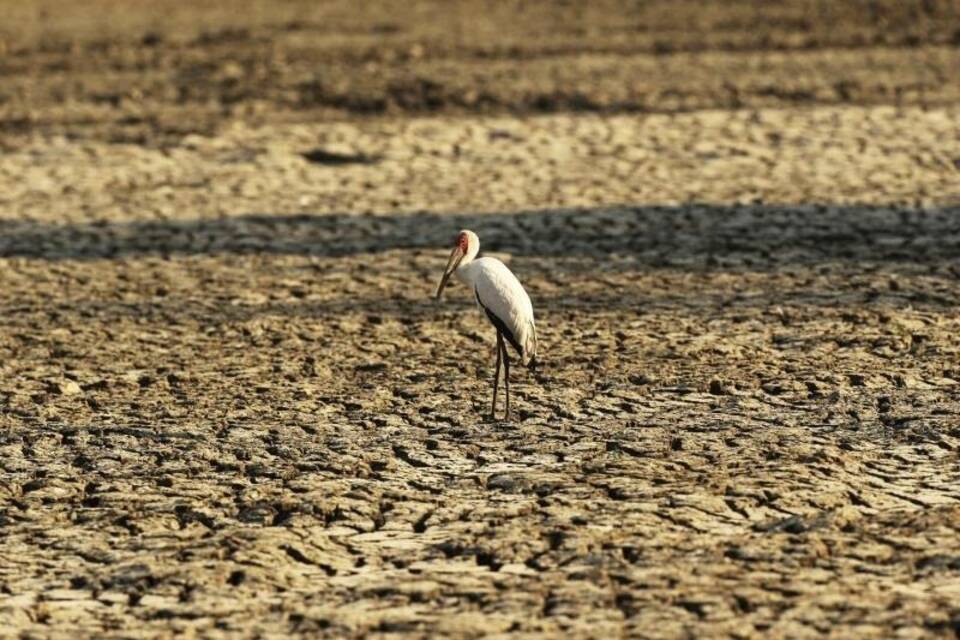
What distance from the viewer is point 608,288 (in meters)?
8.51

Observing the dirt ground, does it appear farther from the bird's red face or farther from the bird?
the bird's red face

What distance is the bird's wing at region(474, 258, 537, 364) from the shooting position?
21.4ft

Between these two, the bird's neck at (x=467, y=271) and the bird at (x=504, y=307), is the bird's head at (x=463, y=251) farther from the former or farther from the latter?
the bird at (x=504, y=307)

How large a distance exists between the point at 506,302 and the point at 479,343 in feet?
3.96

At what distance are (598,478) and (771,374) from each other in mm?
1429

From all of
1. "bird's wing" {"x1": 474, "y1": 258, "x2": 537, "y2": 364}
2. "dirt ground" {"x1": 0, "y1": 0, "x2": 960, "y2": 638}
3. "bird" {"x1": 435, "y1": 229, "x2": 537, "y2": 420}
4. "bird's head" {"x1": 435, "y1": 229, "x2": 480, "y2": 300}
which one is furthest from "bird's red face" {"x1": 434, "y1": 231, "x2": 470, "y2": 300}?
"dirt ground" {"x1": 0, "y1": 0, "x2": 960, "y2": 638}

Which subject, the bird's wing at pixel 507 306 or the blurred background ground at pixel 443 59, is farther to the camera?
the blurred background ground at pixel 443 59

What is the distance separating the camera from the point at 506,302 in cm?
653

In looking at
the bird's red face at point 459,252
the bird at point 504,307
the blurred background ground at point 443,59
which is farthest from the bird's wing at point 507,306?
the blurred background ground at point 443,59

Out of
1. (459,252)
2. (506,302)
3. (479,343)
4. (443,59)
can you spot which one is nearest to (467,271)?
(459,252)

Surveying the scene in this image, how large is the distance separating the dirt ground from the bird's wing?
28cm

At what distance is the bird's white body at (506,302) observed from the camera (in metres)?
6.53

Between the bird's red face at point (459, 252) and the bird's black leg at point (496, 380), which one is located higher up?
the bird's red face at point (459, 252)

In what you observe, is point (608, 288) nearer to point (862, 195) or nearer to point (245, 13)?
point (862, 195)
